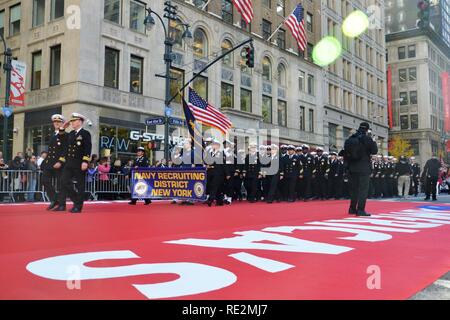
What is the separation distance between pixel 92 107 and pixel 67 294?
20964 millimetres

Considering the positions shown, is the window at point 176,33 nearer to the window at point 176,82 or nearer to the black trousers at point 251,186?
the window at point 176,82

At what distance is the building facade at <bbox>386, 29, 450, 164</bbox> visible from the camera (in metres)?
71.8

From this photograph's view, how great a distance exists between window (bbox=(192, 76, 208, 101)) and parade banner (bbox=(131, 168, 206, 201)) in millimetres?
16361

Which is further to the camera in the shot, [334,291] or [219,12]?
[219,12]

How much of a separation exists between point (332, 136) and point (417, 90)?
36.9 m

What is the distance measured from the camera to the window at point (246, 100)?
3306cm

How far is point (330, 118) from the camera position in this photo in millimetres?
44438

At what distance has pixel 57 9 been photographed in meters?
24.2

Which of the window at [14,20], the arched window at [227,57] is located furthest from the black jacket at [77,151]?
the arched window at [227,57]

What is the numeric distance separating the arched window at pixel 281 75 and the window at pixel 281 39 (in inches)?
67.5

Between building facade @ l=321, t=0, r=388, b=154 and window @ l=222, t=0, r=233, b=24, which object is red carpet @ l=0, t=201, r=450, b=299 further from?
building facade @ l=321, t=0, r=388, b=154

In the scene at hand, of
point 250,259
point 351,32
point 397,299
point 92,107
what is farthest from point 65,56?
point 351,32

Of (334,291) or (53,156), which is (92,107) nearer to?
(53,156)

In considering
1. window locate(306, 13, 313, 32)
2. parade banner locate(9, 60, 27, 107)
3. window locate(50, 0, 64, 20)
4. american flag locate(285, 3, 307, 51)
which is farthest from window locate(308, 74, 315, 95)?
parade banner locate(9, 60, 27, 107)
